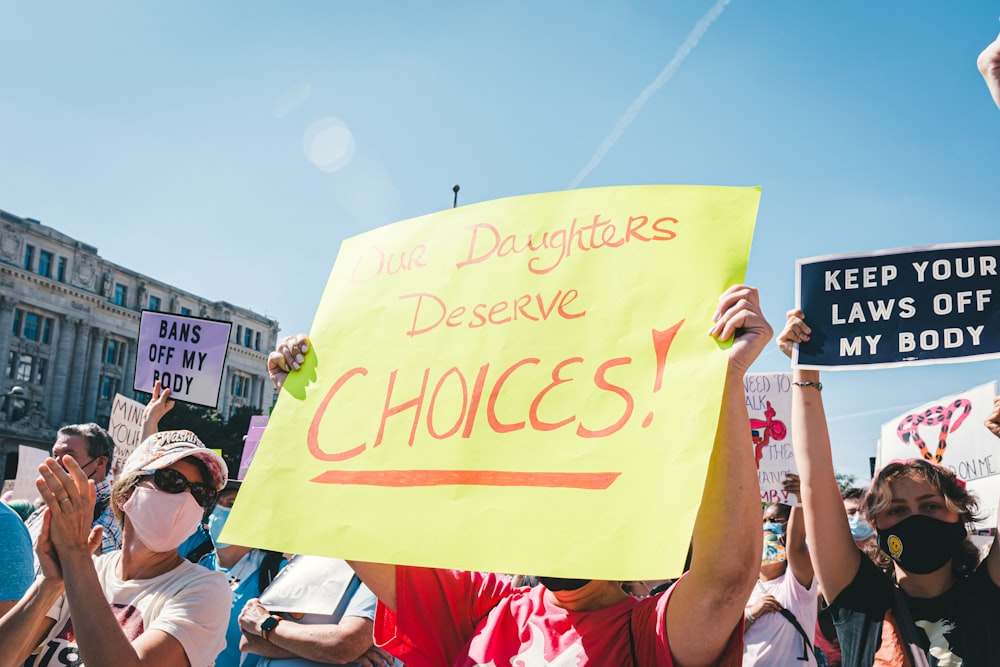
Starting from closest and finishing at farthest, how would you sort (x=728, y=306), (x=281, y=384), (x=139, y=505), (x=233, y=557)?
(x=728, y=306)
(x=281, y=384)
(x=139, y=505)
(x=233, y=557)

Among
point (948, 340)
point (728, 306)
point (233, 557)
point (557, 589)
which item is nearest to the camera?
point (728, 306)

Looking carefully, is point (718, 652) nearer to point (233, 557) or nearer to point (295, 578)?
point (295, 578)

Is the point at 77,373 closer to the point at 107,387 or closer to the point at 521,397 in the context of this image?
the point at 107,387

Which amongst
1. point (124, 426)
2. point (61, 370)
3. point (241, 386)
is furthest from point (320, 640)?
point (241, 386)

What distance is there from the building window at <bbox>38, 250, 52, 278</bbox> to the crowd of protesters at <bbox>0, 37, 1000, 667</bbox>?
6336 centimetres

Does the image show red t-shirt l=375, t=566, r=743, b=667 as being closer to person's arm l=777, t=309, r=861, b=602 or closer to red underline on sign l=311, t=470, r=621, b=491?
red underline on sign l=311, t=470, r=621, b=491

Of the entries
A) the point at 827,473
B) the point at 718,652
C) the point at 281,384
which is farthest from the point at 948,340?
the point at 281,384

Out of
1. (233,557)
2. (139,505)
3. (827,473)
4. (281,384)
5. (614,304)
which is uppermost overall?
(614,304)

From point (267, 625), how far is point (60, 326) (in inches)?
2536

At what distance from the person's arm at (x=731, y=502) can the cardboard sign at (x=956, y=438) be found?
15.6ft

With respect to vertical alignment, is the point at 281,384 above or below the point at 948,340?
below

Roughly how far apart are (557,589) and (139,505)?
1.75m

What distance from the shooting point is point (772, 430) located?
219 inches

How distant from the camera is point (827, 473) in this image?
2623 millimetres
